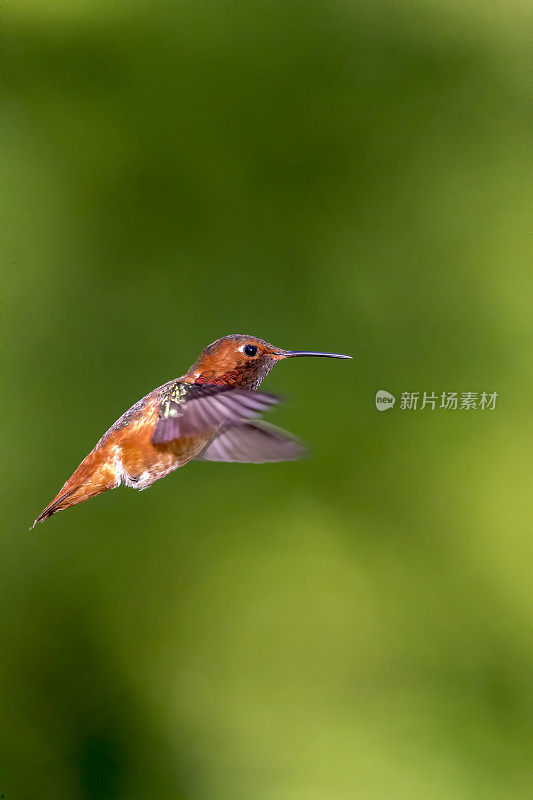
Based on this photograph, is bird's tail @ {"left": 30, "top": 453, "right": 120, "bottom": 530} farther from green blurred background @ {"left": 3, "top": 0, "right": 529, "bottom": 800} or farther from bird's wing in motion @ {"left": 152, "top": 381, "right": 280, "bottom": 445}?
green blurred background @ {"left": 3, "top": 0, "right": 529, "bottom": 800}

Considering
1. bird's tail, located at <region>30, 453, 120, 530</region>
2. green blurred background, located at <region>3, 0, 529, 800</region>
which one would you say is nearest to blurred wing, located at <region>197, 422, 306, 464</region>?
bird's tail, located at <region>30, 453, 120, 530</region>

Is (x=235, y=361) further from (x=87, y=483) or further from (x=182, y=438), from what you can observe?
(x=87, y=483)

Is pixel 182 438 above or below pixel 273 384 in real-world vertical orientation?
below

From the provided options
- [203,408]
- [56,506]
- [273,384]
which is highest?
[273,384]

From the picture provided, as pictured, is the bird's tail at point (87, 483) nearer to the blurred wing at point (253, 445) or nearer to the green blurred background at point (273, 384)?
the blurred wing at point (253, 445)

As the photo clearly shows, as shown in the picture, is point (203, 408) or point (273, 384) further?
point (273, 384)

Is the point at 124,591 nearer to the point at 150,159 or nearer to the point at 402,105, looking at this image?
the point at 150,159

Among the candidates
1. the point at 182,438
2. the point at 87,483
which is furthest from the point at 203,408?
the point at 87,483
